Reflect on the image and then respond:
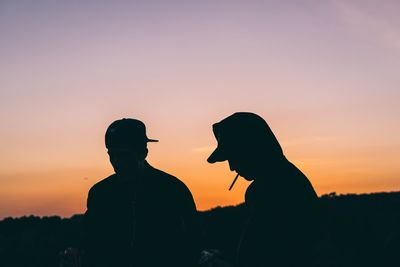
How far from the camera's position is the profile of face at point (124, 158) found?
284 inches

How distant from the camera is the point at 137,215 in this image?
7.25 metres

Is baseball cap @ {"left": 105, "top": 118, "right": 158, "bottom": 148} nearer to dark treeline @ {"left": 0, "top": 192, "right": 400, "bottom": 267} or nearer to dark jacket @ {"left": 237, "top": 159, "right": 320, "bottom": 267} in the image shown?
dark jacket @ {"left": 237, "top": 159, "right": 320, "bottom": 267}

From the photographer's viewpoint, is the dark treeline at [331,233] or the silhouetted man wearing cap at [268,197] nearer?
the silhouetted man wearing cap at [268,197]

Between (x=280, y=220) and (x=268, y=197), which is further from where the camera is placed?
(x=268, y=197)

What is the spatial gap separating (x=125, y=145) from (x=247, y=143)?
93.1 inches

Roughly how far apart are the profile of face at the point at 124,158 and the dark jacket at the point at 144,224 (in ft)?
0.65

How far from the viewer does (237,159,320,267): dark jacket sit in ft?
15.6

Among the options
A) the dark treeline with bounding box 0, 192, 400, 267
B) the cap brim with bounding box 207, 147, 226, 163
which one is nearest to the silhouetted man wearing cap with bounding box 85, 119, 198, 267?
the cap brim with bounding box 207, 147, 226, 163

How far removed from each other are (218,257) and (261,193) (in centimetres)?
71

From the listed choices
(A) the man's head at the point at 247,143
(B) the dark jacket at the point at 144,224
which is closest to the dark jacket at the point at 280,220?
(A) the man's head at the point at 247,143

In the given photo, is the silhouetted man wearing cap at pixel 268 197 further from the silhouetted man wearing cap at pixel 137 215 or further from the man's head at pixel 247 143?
the silhouetted man wearing cap at pixel 137 215

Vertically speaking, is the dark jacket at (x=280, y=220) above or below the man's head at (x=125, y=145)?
below

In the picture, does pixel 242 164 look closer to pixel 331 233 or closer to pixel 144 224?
pixel 144 224

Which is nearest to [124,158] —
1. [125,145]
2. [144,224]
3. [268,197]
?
[125,145]
